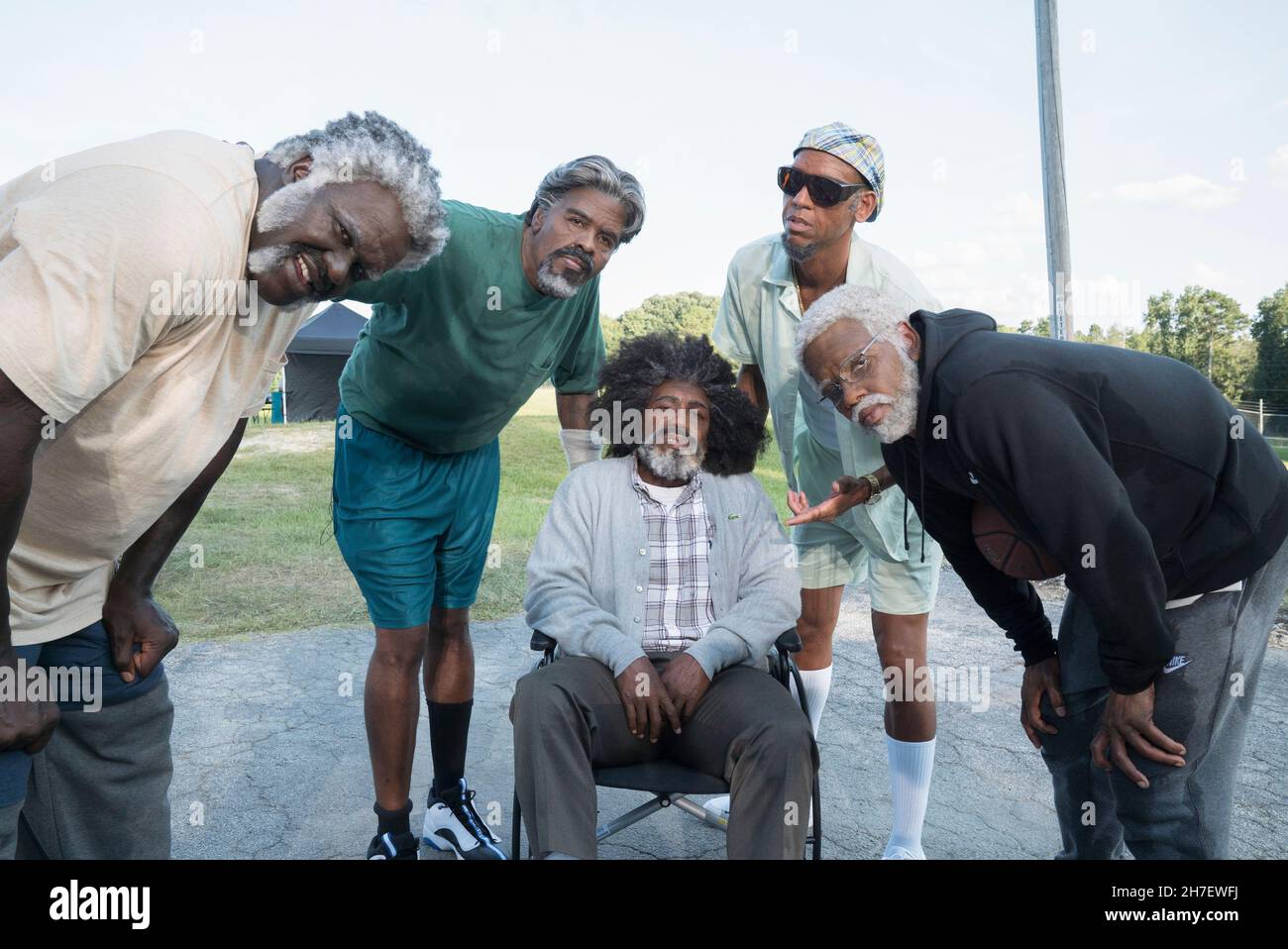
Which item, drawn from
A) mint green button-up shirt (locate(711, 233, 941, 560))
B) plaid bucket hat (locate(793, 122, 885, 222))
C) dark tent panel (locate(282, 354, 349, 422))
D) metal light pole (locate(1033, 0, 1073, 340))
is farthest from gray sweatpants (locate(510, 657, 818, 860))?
dark tent panel (locate(282, 354, 349, 422))

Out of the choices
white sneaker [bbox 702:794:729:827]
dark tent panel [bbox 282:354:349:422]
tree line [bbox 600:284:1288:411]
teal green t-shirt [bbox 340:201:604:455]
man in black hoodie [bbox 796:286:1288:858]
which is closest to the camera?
man in black hoodie [bbox 796:286:1288:858]

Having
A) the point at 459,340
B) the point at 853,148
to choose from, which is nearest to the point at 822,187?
the point at 853,148

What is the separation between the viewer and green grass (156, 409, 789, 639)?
6555 mm

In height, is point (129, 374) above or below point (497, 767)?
above

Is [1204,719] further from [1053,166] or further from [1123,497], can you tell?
[1053,166]

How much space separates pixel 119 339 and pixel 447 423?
1.48m

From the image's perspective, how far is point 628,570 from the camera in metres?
3.11

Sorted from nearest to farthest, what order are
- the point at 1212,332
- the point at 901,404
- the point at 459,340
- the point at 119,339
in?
the point at 119,339, the point at 901,404, the point at 459,340, the point at 1212,332

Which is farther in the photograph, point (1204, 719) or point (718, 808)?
point (718, 808)

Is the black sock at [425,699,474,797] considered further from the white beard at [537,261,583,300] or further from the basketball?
the basketball

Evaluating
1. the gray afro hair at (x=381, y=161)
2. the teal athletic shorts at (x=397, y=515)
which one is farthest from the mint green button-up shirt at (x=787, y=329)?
the gray afro hair at (x=381, y=161)

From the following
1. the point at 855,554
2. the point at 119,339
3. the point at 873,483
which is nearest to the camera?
the point at 119,339

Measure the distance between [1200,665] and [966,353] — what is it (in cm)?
89

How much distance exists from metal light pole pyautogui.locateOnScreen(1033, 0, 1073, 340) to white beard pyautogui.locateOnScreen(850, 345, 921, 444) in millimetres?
5872
